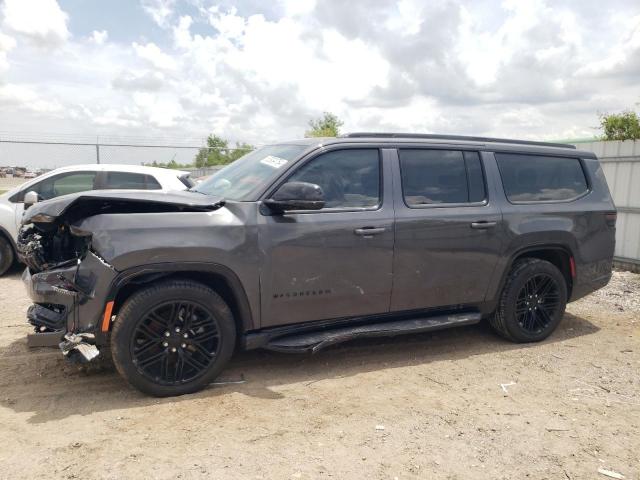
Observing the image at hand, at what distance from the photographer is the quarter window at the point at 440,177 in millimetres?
4516

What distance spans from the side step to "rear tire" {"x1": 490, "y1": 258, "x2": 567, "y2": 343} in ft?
1.33

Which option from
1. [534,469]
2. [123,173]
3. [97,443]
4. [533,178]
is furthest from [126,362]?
[123,173]

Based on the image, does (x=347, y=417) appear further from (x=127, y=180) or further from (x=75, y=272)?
(x=127, y=180)

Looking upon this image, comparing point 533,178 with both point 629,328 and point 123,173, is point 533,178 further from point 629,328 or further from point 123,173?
point 123,173

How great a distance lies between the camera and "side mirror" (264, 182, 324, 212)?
3.82m

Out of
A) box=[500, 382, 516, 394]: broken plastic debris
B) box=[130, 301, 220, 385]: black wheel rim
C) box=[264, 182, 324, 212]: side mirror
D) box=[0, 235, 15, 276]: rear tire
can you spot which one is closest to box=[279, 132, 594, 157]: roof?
box=[264, 182, 324, 212]: side mirror

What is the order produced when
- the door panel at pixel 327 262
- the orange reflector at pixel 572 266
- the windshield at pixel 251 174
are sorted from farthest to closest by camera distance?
the orange reflector at pixel 572 266 → the windshield at pixel 251 174 → the door panel at pixel 327 262

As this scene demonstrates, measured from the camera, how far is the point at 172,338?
12.3 feet

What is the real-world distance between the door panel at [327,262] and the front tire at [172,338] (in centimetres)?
41

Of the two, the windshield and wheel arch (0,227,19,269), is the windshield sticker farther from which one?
wheel arch (0,227,19,269)

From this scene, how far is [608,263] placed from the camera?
18.1ft

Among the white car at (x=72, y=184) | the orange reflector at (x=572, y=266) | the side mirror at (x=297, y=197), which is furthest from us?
the white car at (x=72, y=184)

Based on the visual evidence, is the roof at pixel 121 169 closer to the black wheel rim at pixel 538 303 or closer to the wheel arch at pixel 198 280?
the wheel arch at pixel 198 280

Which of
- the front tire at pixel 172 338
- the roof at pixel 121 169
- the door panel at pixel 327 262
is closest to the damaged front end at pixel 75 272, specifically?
the front tire at pixel 172 338
